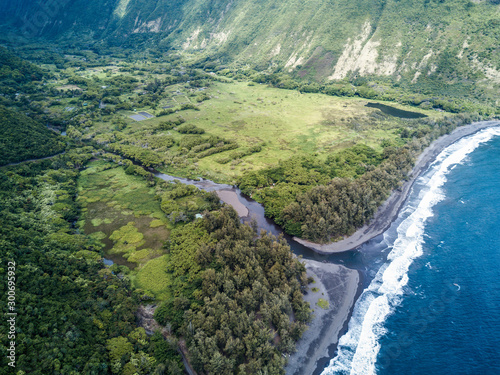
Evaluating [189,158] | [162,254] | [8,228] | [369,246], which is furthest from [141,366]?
[189,158]

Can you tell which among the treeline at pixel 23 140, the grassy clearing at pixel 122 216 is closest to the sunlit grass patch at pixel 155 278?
the grassy clearing at pixel 122 216

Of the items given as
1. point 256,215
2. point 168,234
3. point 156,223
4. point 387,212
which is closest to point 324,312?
point 256,215

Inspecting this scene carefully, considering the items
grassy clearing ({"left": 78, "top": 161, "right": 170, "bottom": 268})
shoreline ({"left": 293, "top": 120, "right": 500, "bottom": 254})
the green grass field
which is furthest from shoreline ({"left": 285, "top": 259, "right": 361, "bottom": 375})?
grassy clearing ({"left": 78, "top": 161, "right": 170, "bottom": 268})

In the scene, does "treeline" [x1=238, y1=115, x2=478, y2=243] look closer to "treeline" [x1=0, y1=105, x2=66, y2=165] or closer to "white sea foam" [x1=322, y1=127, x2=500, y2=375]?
"white sea foam" [x1=322, y1=127, x2=500, y2=375]

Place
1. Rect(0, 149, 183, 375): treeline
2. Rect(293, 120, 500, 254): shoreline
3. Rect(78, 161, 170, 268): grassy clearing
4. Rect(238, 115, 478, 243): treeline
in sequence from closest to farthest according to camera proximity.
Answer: Rect(0, 149, 183, 375): treeline, Rect(78, 161, 170, 268): grassy clearing, Rect(293, 120, 500, 254): shoreline, Rect(238, 115, 478, 243): treeline

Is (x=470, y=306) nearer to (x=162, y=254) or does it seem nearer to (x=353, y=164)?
(x=353, y=164)

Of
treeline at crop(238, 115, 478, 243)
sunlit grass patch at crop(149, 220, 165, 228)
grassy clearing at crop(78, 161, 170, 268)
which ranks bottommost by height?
grassy clearing at crop(78, 161, 170, 268)
